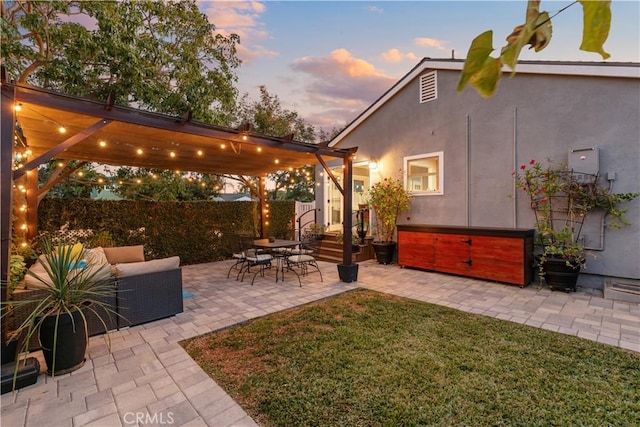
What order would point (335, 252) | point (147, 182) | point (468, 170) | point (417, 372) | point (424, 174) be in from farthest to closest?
point (147, 182), point (335, 252), point (424, 174), point (468, 170), point (417, 372)

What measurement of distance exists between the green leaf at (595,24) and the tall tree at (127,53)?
7497 millimetres

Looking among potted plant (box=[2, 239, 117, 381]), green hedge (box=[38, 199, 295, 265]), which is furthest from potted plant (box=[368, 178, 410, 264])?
potted plant (box=[2, 239, 117, 381])

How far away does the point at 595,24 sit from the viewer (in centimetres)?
60

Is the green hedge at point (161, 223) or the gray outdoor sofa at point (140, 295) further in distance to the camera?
the green hedge at point (161, 223)

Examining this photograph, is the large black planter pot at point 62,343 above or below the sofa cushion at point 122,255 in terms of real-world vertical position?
below

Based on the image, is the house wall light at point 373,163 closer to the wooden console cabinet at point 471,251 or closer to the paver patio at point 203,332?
the wooden console cabinet at point 471,251

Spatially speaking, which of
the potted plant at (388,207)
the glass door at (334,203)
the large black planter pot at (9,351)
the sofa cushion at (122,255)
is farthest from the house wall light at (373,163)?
Result: the large black planter pot at (9,351)

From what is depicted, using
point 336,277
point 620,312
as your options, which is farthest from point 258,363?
point 620,312

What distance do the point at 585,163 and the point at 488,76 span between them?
659cm

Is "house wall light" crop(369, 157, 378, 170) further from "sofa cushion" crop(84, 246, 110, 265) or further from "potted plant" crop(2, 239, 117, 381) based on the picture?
"potted plant" crop(2, 239, 117, 381)

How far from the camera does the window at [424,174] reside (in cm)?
770

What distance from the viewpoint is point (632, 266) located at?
5285 mm

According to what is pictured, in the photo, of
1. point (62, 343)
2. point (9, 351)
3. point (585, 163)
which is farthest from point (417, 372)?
point (585, 163)

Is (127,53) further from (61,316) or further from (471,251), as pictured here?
(471,251)
